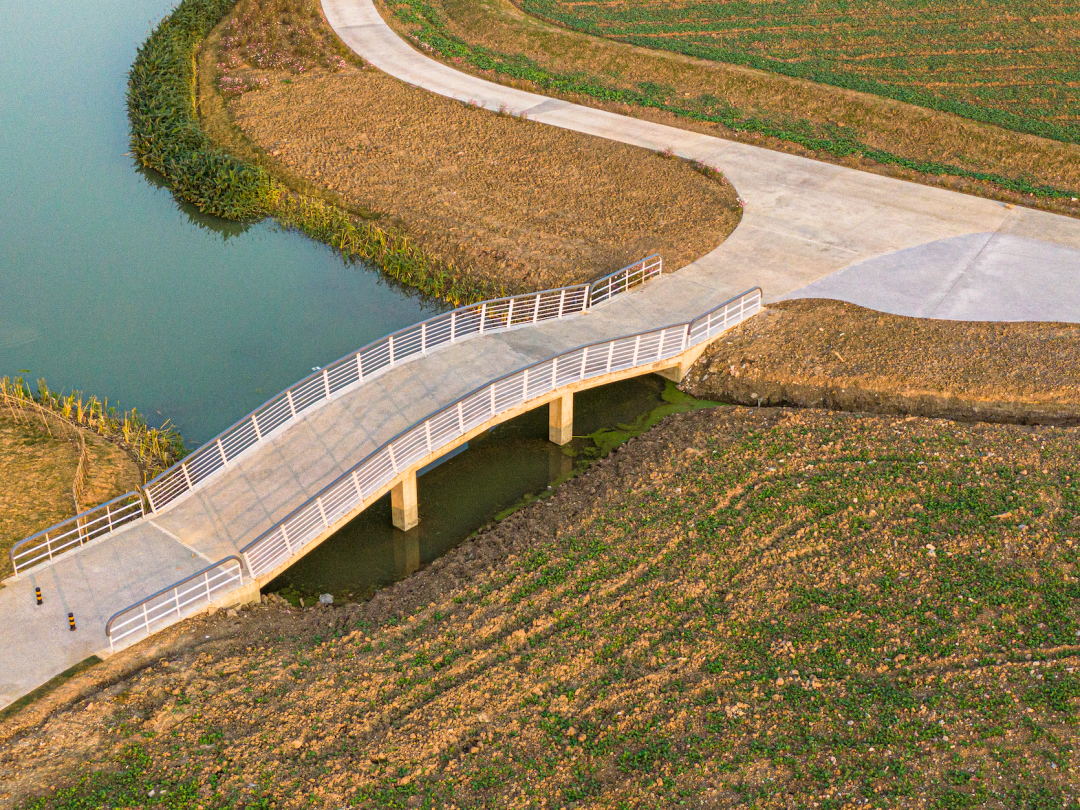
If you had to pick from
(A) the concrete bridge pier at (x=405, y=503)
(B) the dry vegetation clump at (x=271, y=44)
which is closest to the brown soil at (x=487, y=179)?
(B) the dry vegetation clump at (x=271, y=44)

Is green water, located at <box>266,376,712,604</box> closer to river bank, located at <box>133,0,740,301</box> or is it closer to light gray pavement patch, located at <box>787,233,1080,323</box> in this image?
river bank, located at <box>133,0,740,301</box>

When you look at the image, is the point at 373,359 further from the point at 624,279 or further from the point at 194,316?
the point at 624,279

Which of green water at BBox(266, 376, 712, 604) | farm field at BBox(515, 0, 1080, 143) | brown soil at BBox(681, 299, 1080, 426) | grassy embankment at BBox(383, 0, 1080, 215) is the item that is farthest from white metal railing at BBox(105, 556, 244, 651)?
farm field at BBox(515, 0, 1080, 143)

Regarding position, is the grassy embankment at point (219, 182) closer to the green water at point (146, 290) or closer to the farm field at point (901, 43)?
the green water at point (146, 290)

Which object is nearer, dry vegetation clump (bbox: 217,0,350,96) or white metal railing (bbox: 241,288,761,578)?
white metal railing (bbox: 241,288,761,578)

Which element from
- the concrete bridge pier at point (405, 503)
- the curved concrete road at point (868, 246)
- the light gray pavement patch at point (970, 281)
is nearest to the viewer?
the concrete bridge pier at point (405, 503)
